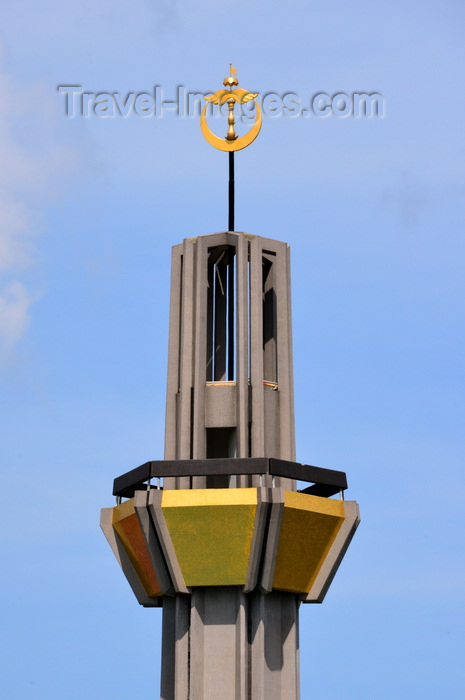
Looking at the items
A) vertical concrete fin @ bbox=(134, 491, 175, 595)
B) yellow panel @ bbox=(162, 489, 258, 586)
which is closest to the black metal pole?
yellow panel @ bbox=(162, 489, 258, 586)

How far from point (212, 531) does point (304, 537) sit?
136 inches

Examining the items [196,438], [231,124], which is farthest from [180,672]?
[231,124]

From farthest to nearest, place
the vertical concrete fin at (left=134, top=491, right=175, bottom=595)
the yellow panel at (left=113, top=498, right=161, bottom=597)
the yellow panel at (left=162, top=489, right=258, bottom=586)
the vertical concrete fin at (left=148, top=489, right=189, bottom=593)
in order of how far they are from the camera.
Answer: the yellow panel at (left=113, top=498, right=161, bottom=597) → the vertical concrete fin at (left=134, top=491, right=175, bottom=595) → the vertical concrete fin at (left=148, top=489, right=189, bottom=593) → the yellow panel at (left=162, top=489, right=258, bottom=586)

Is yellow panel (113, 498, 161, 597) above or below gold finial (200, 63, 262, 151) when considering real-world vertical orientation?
below

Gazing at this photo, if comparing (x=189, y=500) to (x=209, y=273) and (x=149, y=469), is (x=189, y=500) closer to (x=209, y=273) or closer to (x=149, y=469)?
(x=149, y=469)

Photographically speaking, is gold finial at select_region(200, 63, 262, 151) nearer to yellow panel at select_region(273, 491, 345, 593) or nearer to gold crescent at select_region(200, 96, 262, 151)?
gold crescent at select_region(200, 96, 262, 151)

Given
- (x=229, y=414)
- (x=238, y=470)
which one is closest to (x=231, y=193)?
(x=229, y=414)

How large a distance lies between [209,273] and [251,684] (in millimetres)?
16991

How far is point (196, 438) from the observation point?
2089 inches

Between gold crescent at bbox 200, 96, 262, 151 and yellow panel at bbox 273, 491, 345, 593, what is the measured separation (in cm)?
1547

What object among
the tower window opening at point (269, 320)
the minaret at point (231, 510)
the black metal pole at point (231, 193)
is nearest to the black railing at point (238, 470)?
the minaret at point (231, 510)

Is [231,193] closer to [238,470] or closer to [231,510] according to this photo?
[238,470]

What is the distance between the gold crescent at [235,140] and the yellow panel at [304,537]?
15.5 metres

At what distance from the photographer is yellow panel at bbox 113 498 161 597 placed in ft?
170
